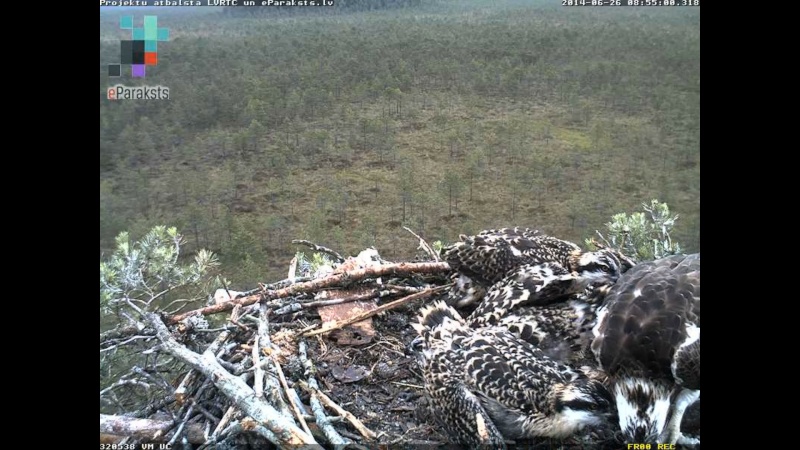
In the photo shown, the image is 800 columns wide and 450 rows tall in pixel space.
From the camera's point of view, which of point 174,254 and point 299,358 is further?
point 174,254

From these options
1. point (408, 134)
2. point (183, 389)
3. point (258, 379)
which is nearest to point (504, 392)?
point (258, 379)

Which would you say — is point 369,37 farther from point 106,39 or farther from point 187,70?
point 106,39

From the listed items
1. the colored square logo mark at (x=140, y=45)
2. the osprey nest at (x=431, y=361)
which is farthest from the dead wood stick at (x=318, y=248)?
the colored square logo mark at (x=140, y=45)

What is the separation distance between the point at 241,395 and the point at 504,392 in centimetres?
110

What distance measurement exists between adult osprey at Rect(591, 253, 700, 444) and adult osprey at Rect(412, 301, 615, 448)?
0.47 ft

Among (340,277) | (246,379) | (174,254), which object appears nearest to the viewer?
(246,379)

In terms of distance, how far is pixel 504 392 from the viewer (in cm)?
251

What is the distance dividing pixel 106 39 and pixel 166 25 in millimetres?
364

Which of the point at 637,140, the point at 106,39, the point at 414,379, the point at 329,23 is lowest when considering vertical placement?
the point at 414,379

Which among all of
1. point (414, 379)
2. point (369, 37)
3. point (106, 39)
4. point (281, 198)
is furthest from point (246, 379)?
point (281, 198)

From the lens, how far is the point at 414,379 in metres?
2.96

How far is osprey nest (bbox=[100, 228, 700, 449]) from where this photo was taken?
7.78 feet

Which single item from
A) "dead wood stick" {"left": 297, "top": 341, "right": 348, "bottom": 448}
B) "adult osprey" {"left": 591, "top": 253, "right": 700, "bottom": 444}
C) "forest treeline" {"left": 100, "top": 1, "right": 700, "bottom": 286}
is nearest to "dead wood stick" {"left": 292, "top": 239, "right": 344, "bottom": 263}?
"dead wood stick" {"left": 297, "top": 341, "right": 348, "bottom": 448}

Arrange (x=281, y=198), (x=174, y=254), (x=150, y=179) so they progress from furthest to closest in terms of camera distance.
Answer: (x=281, y=198), (x=150, y=179), (x=174, y=254)
